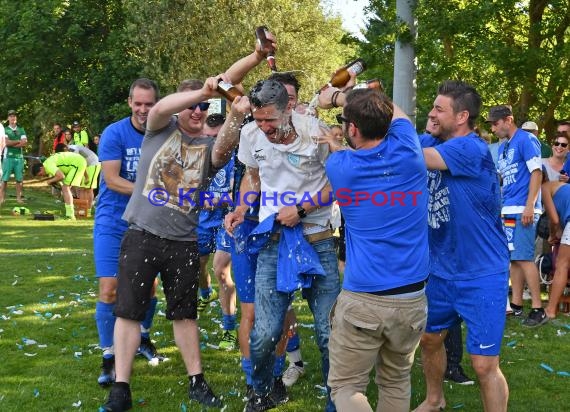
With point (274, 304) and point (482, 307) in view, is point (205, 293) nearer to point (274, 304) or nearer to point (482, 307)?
point (274, 304)

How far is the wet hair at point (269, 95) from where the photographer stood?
12.6 feet

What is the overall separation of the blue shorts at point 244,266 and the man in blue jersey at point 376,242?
4.11 feet

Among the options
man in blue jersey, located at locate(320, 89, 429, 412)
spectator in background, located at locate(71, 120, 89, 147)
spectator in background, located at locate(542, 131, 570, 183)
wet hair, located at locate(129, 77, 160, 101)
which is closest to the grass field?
man in blue jersey, located at locate(320, 89, 429, 412)

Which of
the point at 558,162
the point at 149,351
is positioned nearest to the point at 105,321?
the point at 149,351

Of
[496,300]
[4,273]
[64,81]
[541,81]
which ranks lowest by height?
[4,273]

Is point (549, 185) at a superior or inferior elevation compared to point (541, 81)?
inferior

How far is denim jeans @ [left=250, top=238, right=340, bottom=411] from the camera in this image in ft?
13.5

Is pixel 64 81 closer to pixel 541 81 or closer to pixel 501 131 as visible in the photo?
pixel 541 81

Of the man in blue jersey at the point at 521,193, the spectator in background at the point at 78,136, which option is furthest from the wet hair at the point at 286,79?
the spectator in background at the point at 78,136

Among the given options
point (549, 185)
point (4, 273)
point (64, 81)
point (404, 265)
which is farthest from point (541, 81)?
point (64, 81)

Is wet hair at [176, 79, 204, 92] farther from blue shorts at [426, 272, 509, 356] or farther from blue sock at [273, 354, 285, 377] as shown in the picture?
blue shorts at [426, 272, 509, 356]

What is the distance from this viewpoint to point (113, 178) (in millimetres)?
4855

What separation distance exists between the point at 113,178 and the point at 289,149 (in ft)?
4.77

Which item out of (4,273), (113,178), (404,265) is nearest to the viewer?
(404,265)
